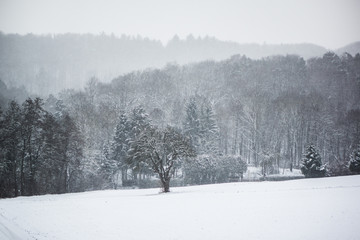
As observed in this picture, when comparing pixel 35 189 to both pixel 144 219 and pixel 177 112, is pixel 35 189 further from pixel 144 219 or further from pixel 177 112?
pixel 177 112

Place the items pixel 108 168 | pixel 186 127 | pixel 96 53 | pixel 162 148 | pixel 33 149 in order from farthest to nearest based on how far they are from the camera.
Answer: pixel 96 53 < pixel 186 127 < pixel 108 168 < pixel 33 149 < pixel 162 148

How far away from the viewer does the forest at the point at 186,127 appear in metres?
41.0

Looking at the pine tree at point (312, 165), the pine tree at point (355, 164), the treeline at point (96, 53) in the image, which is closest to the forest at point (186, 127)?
the pine tree at point (355, 164)

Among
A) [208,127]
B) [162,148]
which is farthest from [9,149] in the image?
[208,127]

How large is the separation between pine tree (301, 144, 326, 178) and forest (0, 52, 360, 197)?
5.30m

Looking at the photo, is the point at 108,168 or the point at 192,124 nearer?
the point at 108,168

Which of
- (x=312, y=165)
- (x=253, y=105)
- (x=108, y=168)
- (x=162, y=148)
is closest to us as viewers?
(x=162, y=148)

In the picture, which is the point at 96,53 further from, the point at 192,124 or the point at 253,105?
the point at 253,105

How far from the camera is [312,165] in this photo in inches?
1740

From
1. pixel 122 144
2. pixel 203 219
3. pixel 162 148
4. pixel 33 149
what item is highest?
pixel 122 144

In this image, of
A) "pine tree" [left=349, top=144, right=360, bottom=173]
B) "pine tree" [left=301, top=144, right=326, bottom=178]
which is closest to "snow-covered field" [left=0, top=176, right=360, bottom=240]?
"pine tree" [left=301, top=144, right=326, bottom=178]

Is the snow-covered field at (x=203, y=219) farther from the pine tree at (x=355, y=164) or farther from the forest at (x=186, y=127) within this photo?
the pine tree at (x=355, y=164)

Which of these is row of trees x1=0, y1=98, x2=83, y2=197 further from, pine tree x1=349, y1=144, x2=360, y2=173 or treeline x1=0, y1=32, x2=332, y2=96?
treeline x1=0, y1=32, x2=332, y2=96

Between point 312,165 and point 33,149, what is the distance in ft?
146
